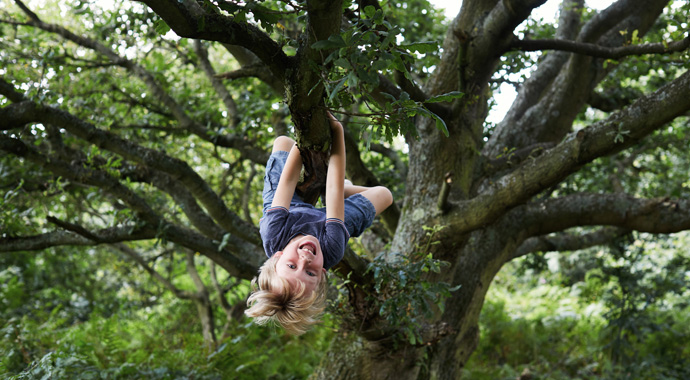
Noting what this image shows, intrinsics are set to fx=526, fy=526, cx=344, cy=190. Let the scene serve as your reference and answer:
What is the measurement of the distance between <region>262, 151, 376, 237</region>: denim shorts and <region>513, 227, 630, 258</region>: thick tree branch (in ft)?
12.6

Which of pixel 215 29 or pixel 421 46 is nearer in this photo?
pixel 421 46

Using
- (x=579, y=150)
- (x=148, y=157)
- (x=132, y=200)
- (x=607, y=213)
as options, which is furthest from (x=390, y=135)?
(x=607, y=213)

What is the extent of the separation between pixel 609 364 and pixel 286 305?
580cm

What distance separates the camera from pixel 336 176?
2838mm

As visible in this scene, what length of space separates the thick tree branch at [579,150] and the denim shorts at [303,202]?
1.22 m

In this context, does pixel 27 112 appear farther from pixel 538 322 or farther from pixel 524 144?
pixel 538 322

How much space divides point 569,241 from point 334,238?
4.94 m

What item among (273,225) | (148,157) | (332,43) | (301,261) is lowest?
(301,261)

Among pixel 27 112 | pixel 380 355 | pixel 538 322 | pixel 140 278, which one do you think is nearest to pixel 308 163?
pixel 380 355

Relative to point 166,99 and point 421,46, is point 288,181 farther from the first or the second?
point 166,99

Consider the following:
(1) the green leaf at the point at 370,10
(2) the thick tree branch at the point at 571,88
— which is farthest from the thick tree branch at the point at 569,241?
(1) the green leaf at the point at 370,10

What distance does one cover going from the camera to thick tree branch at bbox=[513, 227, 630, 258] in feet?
21.6

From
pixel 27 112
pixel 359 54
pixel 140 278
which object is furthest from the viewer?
pixel 140 278

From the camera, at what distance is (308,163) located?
2893mm
